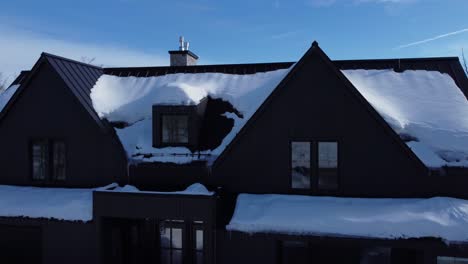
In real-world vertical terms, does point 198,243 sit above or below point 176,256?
above

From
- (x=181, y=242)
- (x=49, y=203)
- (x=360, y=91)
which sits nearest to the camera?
(x=49, y=203)

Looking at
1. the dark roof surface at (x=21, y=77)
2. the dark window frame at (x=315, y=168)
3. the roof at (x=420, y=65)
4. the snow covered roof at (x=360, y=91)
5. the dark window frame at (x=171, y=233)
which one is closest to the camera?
the dark window frame at (x=315, y=168)

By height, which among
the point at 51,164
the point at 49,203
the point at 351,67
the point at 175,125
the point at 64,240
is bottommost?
the point at 64,240

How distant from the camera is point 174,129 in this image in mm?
13594

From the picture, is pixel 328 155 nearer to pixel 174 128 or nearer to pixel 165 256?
pixel 174 128

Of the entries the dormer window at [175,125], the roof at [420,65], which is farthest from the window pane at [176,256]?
the roof at [420,65]

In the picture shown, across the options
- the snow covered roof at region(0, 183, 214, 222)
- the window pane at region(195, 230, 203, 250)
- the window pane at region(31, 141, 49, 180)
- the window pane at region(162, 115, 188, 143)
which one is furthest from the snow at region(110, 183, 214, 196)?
the window pane at region(31, 141, 49, 180)

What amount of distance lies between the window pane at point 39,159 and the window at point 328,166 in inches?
384

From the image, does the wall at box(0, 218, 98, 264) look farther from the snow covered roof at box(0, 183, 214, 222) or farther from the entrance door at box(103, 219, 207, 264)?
the entrance door at box(103, 219, 207, 264)

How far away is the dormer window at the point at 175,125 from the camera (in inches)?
524

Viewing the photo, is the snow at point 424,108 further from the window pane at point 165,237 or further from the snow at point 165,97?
the window pane at point 165,237

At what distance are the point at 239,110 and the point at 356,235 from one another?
240 inches

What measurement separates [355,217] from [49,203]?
968 centimetres

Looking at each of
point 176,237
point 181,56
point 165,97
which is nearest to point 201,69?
point 181,56
